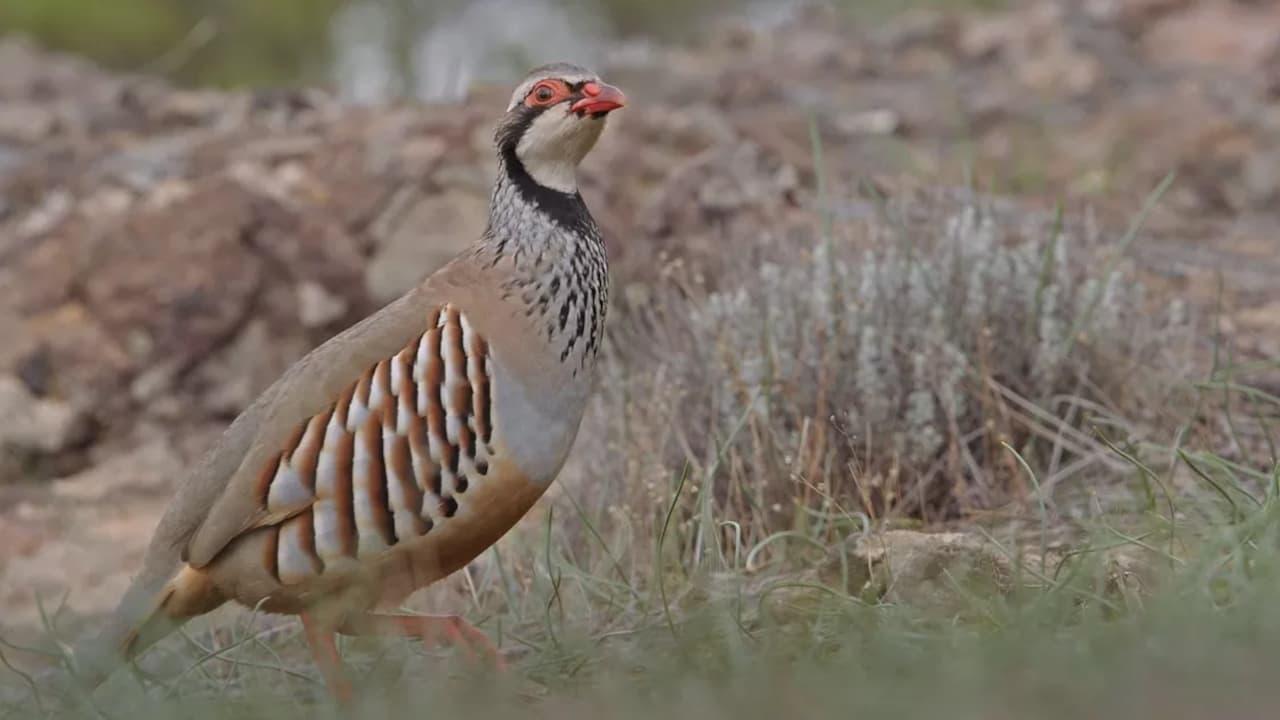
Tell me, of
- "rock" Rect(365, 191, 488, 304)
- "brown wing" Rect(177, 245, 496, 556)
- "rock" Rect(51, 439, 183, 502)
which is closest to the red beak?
"brown wing" Rect(177, 245, 496, 556)

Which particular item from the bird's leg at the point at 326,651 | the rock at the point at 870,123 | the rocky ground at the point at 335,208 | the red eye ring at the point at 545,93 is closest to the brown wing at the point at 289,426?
the bird's leg at the point at 326,651

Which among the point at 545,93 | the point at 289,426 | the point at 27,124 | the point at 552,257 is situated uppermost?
the point at 545,93

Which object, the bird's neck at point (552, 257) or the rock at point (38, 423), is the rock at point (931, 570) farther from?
the rock at point (38, 423)

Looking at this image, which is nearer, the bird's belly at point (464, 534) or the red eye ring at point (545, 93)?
the bird's belly at point (464, 534)

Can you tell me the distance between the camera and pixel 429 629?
12.6 ft

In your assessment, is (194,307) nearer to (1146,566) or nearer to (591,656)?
(591,656)

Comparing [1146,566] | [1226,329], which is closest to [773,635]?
[1146,566]

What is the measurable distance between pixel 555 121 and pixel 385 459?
84 cm

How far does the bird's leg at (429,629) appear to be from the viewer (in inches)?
147

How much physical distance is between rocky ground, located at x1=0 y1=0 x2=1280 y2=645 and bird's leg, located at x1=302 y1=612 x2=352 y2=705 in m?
2.11

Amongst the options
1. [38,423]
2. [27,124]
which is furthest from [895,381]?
[27,124]

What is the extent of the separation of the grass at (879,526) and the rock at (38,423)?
221cm

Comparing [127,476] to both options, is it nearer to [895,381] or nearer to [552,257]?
[895,381]

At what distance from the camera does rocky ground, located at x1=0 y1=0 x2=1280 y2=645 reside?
6.47m
